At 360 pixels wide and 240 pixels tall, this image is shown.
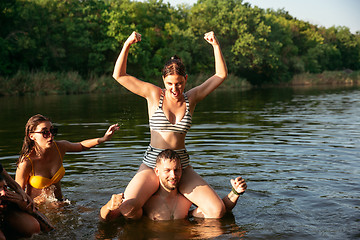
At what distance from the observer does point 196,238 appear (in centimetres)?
482

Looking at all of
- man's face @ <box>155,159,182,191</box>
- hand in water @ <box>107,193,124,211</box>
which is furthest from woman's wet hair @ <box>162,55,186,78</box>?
hand in water @ <box>107,193,124,211</box>

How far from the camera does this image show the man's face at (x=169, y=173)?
209 inches

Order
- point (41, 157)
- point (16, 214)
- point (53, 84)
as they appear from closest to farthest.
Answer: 1. point (16, 214)
2. point (41, 157)
3. point (53, 84)

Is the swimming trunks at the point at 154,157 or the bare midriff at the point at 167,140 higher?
the bare midriff at the point at 167,140

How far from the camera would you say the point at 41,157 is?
5875 millimetres

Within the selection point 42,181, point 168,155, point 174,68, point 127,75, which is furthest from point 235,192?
point 42,181

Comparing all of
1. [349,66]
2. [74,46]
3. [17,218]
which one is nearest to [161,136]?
[17,218]

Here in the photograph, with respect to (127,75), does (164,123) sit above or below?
below

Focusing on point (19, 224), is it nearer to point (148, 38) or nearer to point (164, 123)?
point (164, 123)

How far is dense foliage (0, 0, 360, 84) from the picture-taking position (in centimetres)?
3866

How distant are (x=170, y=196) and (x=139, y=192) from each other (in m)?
0.45

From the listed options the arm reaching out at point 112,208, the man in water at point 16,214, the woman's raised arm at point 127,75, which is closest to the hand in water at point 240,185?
the arm reaching out at point 112,208

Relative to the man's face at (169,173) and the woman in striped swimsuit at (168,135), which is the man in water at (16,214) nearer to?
the woman in striped swimsuit at (168,135)

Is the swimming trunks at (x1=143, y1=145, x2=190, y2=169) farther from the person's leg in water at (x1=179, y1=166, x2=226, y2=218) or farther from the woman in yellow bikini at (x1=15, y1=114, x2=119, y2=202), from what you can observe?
the woman in yellow bikini at (x1=15, y1=114, x2=119, y2=202)
